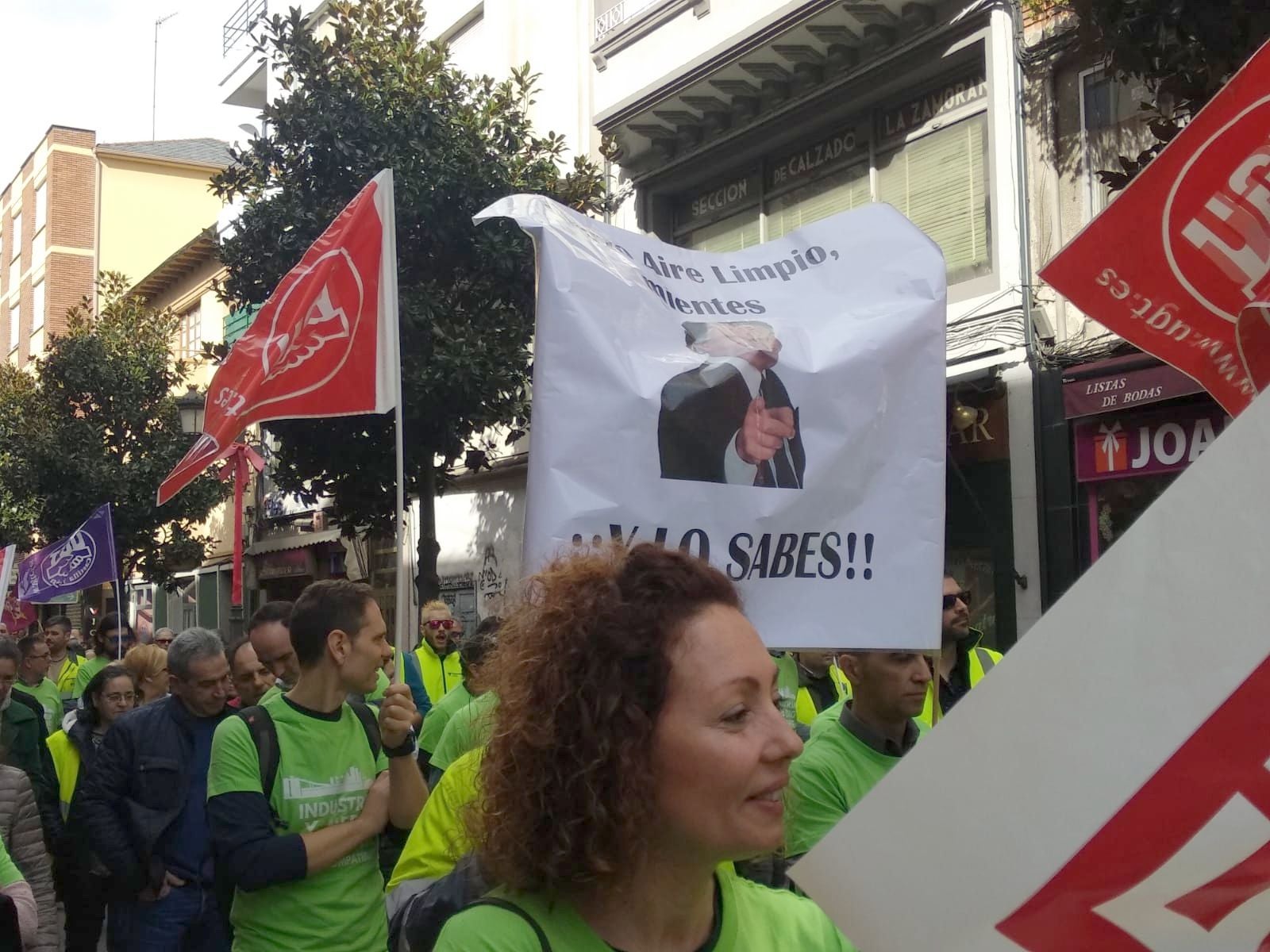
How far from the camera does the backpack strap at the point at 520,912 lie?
5.50 ft

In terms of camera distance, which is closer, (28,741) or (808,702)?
(28,741)

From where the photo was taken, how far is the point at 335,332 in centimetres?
531

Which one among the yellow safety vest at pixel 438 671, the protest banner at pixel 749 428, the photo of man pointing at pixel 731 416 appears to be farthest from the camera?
the yellow safety vest at pixel 438 671

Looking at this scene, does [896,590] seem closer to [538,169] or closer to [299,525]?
[538,169]

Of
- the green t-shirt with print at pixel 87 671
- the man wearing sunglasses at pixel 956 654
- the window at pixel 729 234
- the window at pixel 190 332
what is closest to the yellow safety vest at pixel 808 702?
the man wearing sunglasses at pixel 956 654

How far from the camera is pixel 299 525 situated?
25.8m

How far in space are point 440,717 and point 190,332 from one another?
95.8 feet

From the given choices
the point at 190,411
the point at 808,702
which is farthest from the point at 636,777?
the point at 190,411

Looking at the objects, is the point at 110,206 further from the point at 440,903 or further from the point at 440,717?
the point at 440,903

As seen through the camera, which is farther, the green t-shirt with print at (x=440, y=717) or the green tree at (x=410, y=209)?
the green tree at (x=410, y=209)

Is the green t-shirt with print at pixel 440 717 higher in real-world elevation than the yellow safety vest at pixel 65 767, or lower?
higher

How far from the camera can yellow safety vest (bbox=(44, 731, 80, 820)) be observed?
6676 millimetres

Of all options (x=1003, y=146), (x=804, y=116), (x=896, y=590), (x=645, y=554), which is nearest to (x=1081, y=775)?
(x=645, y=554)

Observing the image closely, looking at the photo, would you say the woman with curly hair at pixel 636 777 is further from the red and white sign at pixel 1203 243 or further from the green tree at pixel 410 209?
the green tree at pixel 410 209
